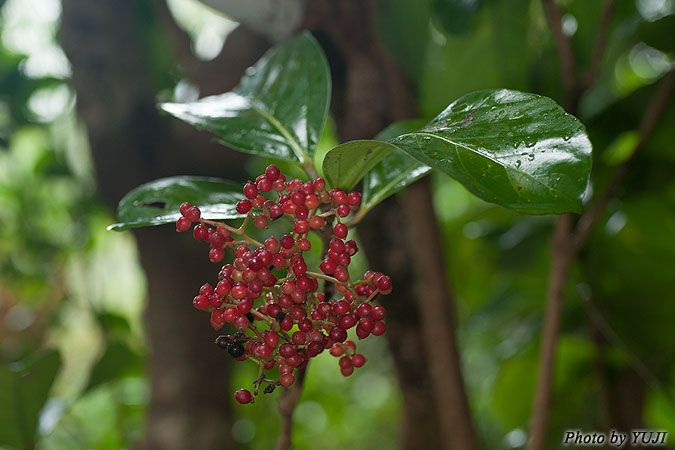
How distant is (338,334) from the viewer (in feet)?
1.11

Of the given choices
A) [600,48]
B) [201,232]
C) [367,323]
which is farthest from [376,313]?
[600,48]

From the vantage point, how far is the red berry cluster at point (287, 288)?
33 centimetres

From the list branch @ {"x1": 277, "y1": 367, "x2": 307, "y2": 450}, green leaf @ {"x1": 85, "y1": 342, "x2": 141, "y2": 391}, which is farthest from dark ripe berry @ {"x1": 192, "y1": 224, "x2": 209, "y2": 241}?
green leaf @ {"x1": 85, "y1": 342, "x2": 141, "y2": 391}

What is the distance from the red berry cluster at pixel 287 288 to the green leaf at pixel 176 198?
4 centimetres

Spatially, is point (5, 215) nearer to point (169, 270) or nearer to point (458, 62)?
point (169, 270)

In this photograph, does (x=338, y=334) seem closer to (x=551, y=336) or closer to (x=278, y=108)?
(x=278, y=108)

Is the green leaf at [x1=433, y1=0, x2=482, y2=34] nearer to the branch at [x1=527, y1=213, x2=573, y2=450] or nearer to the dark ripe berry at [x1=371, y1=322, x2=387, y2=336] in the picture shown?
the branch at [x1=527, y1=213, x2=573, y2=450]

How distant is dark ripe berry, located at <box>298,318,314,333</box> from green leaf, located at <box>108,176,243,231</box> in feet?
0.29

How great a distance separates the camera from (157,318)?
1012 mm

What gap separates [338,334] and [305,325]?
0.07 ft

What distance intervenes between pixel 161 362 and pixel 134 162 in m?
0.36

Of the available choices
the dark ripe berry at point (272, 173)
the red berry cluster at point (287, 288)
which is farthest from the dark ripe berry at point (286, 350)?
the dark ripe berry at point (272, 173)

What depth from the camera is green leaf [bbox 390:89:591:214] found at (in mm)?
289

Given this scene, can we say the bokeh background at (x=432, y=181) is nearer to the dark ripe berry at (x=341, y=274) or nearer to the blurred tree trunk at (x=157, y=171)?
the blurred tree trunk at (x=157, y=171)
